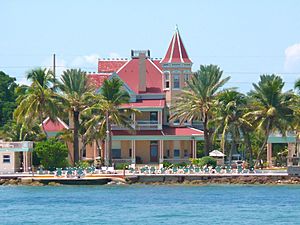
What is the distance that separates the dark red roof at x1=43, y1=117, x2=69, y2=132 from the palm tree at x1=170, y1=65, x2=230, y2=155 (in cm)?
1141

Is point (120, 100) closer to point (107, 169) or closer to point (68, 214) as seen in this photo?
point (107, 169)

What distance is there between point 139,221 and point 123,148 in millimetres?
42545

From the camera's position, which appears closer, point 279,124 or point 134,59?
point 279,124

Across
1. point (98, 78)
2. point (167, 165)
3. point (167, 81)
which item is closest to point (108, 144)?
point (167, 165)

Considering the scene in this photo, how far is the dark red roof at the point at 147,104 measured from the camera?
3802 inches

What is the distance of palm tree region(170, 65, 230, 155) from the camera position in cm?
9175

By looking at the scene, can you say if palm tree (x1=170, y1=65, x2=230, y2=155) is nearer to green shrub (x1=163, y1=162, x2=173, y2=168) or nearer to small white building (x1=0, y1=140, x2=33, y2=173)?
green shrub (x1=163, y1=162, x2=173, y2=168)

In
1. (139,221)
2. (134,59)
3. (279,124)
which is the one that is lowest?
(139,221)

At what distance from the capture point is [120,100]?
3583 inches

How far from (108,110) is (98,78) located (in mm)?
12424

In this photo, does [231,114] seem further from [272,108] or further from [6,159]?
[6,159]

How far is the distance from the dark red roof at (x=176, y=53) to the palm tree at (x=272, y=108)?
1239cm

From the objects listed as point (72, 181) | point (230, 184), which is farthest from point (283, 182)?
point (72, 181)

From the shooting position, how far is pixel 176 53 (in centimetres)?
9962
